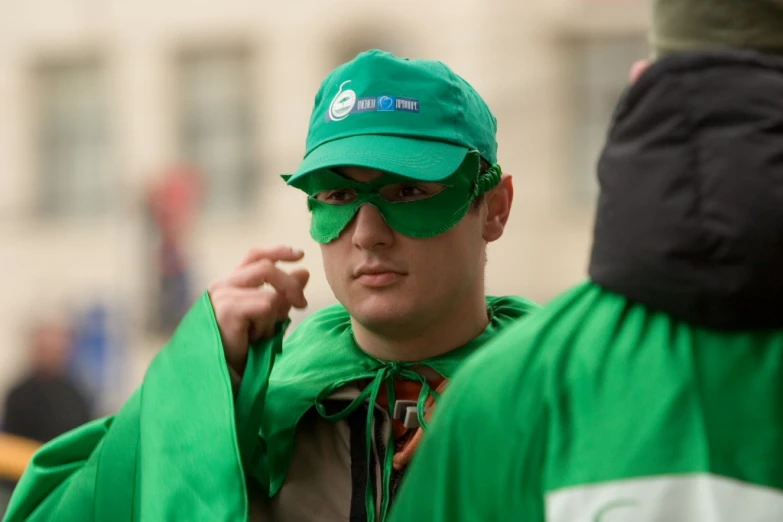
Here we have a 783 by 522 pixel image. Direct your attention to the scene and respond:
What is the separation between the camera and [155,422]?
2545 mm

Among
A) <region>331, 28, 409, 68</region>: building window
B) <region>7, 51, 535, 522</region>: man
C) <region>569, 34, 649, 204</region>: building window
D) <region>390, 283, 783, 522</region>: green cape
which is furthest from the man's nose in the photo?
<region>331, 28, 409, 68</region>: building window

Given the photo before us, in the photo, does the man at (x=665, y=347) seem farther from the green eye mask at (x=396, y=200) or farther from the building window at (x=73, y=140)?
the building window at (x=73, y=140)

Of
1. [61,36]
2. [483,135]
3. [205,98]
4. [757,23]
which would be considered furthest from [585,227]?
[757,23]

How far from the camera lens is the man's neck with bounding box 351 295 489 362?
2756 millimetres

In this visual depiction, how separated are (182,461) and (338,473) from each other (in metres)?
0.34

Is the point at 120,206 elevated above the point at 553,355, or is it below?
below

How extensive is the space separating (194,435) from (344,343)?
18.2 inches

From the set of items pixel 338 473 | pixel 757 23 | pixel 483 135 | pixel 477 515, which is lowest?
pixel 338 473

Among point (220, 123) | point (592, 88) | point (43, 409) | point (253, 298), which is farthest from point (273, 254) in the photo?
point (220, 123)

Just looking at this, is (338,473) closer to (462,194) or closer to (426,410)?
(426,410)

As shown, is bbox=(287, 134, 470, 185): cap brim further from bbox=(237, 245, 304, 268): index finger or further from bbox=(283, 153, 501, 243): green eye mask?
bbox=(237, 245, 304, 268): index finger

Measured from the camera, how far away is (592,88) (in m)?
16.8

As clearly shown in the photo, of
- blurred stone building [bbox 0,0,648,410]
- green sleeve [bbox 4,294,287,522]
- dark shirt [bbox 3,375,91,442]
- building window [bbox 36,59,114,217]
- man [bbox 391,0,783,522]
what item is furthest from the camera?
building window [bbox 36,59,114,217]

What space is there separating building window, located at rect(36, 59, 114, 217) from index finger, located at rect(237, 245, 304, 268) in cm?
1597
